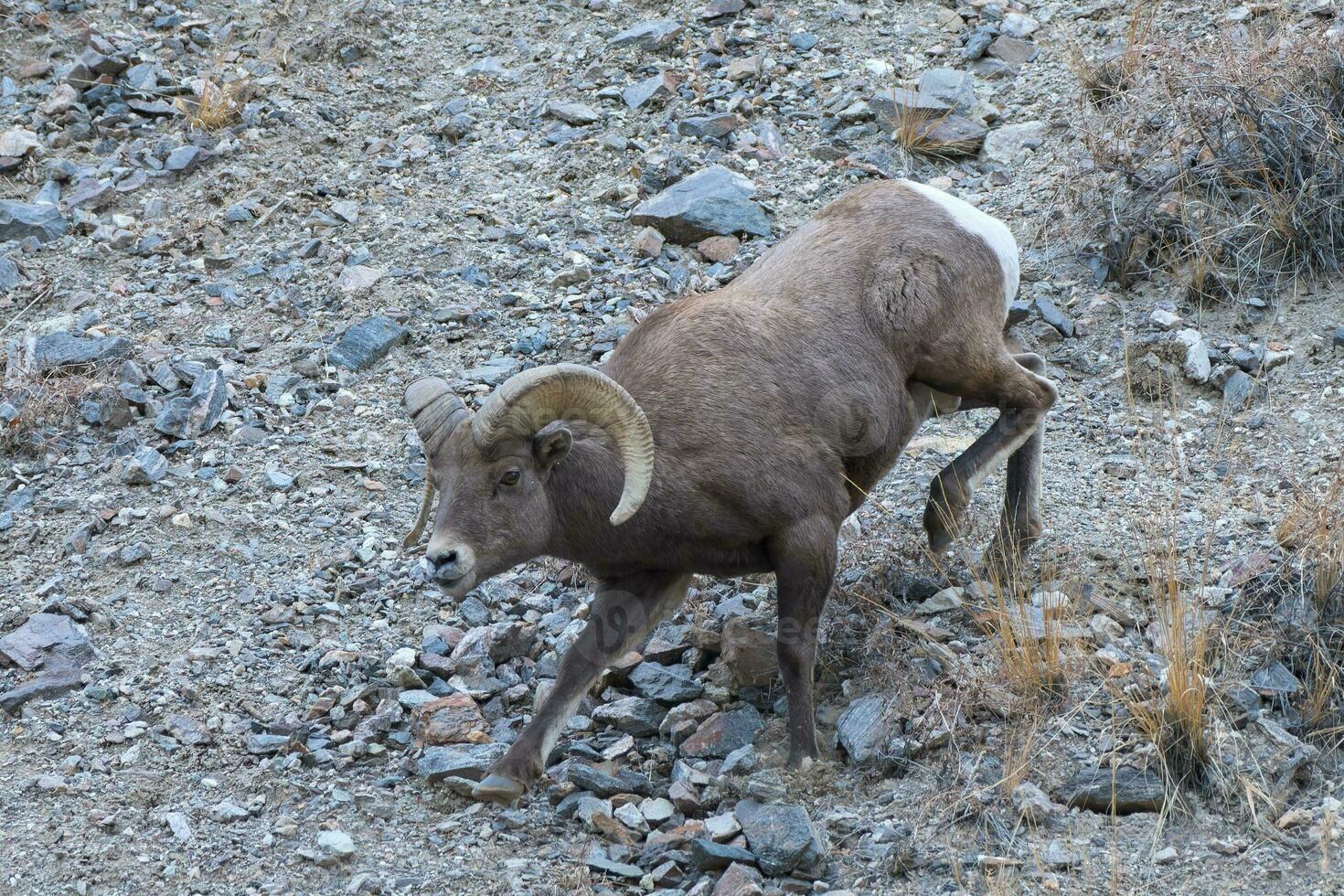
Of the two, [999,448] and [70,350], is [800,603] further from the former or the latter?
[70,350]

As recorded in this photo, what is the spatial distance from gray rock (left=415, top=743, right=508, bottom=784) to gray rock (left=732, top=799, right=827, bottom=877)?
1264 mm

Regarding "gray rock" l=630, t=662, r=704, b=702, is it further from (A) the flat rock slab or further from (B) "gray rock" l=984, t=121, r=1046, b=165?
(B) "gray rock" l=984, t=121, r=1046, b=165

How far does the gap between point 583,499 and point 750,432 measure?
782mm

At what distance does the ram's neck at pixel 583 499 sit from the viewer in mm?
6051

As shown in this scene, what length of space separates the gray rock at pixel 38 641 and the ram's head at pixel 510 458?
234cm

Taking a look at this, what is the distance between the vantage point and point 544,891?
17.8 ft

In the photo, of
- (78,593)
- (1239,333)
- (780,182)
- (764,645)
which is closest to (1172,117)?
(1239,333)

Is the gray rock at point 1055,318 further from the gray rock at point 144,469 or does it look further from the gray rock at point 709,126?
the gray rock at point 144,469

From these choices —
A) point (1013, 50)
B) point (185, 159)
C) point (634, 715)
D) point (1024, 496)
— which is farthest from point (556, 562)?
point (1013, 50)

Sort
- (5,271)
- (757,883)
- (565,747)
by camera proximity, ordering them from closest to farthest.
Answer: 1. (757,883)
2. (565,747)
3. (5,271)

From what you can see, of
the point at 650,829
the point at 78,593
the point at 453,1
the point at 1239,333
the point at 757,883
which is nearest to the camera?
the point at 757,883

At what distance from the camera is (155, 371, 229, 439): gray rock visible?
338 inches

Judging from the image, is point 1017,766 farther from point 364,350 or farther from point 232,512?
point 364,350

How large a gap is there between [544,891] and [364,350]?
15.0 feet
